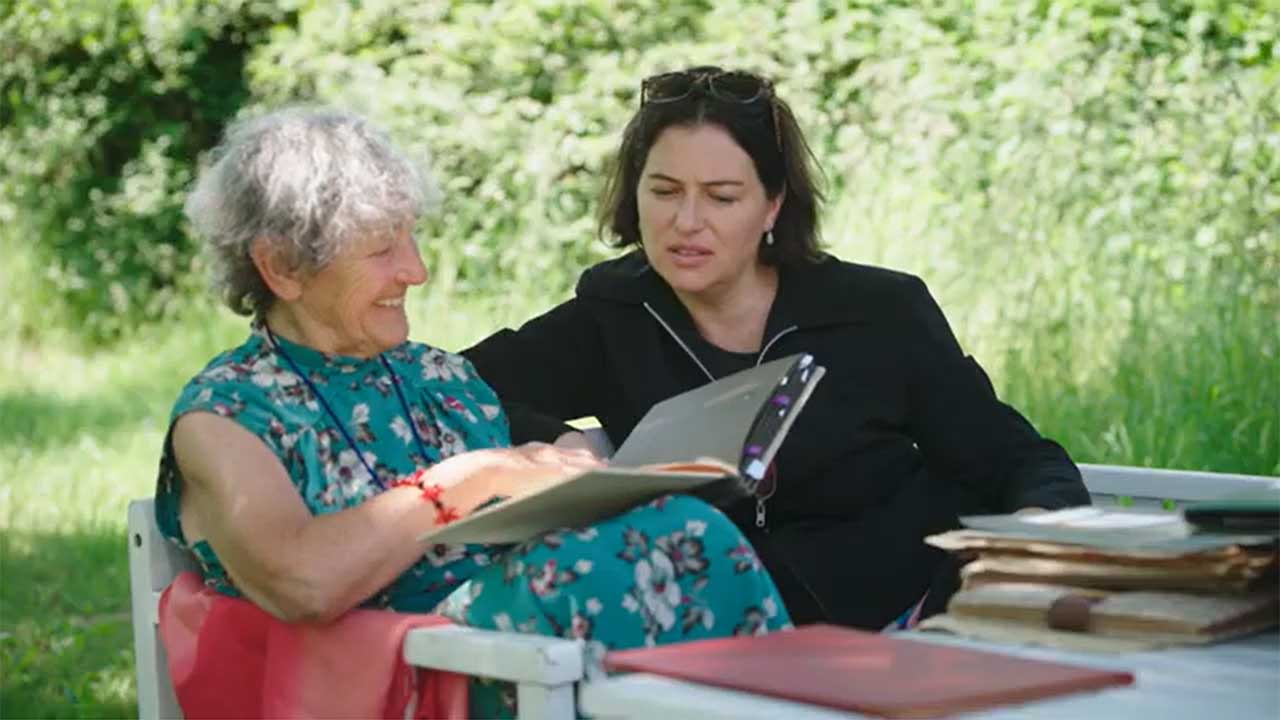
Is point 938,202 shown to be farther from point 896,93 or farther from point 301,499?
point 301,499

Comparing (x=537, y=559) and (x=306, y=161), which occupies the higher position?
(x=306, y=161)

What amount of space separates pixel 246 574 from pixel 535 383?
1.01 m

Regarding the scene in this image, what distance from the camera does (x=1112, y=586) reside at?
2.73m

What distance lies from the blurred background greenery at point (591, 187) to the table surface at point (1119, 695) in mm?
2742

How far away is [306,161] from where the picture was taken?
3.38 meters

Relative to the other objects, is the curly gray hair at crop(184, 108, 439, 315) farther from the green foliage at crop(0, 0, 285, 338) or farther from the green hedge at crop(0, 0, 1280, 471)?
the green foliage at crop(0, 0, 285, 338)

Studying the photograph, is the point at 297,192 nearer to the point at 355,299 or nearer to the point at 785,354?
the point at 355,299

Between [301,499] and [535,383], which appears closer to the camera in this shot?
[301,499]

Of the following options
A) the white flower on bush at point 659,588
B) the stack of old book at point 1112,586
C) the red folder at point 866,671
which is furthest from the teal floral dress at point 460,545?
the stack of old book at point 1112,586

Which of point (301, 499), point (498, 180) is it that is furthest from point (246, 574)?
point (498, 180)

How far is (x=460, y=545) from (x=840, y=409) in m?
0.82

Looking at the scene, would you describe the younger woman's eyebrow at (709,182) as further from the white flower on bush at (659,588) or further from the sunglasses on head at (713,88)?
the white flower on bush at (659,588)

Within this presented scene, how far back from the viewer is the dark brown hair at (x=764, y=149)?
401 cm

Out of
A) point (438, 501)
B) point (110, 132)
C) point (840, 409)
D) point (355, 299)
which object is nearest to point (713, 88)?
point (840, 409)
